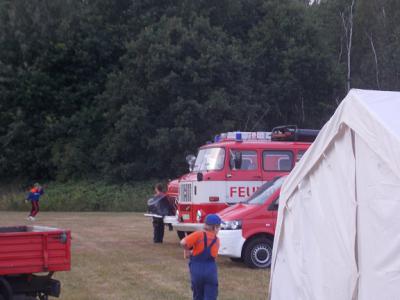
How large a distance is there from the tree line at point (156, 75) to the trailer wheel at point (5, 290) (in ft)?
106

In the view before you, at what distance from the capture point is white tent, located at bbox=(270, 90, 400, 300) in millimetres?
7535

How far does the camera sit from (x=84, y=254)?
63.5ft

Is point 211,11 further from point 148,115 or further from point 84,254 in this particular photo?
point 84,254

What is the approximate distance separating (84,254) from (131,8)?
103 ft

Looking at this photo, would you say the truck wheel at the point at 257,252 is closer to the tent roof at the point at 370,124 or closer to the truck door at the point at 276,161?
the truck door at the point at 276,161

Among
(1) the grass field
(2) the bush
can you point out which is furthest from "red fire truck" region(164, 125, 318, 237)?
(2) the bush

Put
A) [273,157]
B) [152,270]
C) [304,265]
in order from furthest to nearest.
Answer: [273,157] → [152,270] → [304,265]

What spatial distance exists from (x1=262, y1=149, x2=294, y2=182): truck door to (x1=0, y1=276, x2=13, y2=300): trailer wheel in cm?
908

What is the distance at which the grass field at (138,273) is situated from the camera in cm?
1338

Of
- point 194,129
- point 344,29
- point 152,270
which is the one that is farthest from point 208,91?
point 152,270

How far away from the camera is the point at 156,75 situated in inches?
1762

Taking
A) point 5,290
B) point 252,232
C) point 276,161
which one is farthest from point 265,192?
point 5,290

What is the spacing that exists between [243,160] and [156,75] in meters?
26.6

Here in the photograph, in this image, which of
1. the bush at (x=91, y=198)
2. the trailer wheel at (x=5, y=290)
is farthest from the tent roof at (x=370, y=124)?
the bush at (x=91, y=198)
